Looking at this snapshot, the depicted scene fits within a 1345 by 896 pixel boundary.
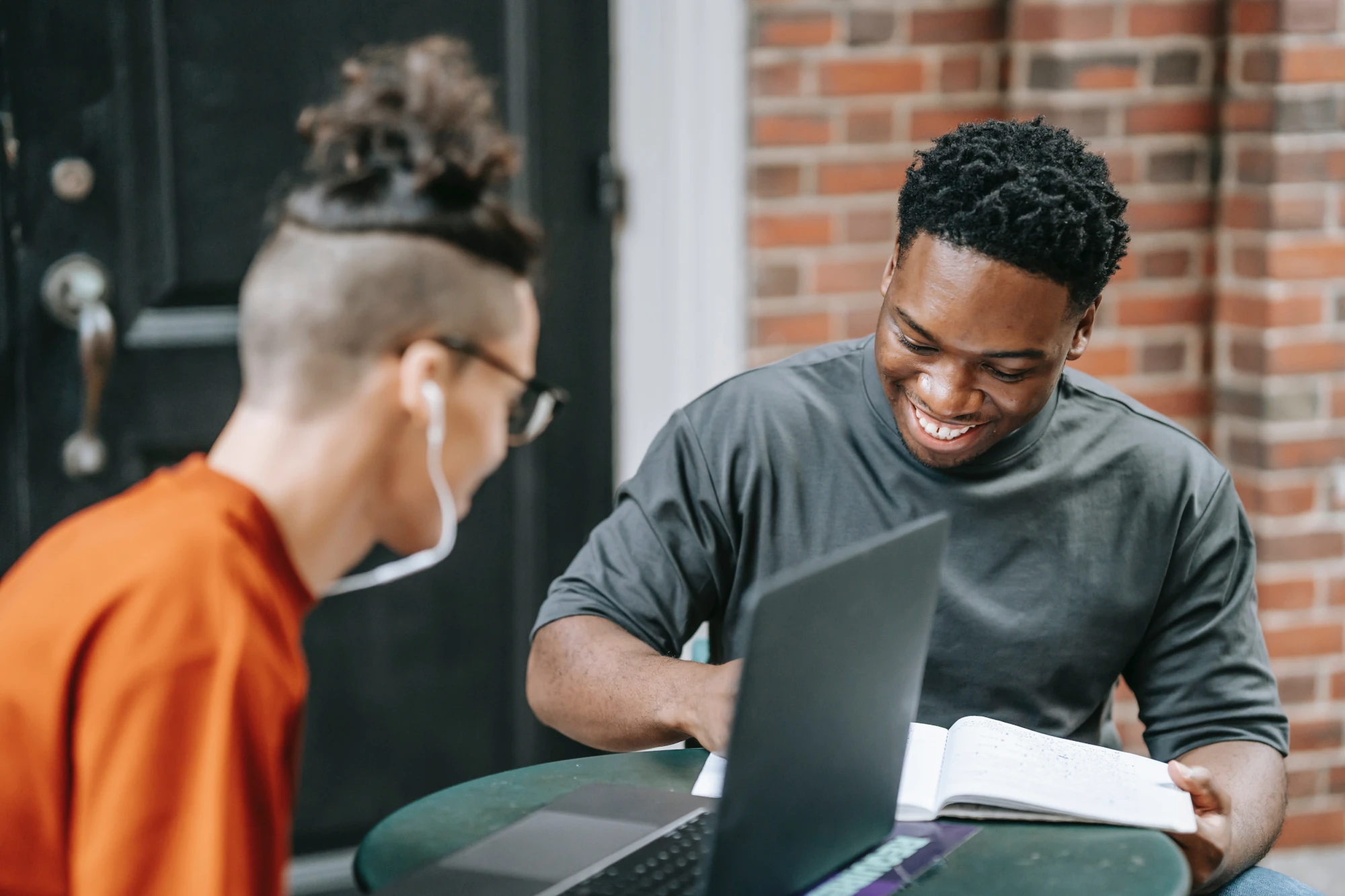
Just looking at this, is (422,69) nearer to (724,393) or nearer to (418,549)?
(418,549)

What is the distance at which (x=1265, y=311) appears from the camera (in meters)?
2.45

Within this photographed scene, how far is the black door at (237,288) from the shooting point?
2.18m

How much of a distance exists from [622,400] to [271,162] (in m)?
0.73

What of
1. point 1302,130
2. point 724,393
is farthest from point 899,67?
point 724,393

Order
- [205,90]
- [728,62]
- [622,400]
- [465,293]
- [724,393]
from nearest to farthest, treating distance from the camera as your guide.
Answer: [465,293], [724,393], [205,90], [728,62], [622,400]

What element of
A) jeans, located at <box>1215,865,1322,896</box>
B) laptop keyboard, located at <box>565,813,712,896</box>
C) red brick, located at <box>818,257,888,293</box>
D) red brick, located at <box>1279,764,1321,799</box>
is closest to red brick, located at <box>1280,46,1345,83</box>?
red brick, located at <box>818,257,888,293</box>

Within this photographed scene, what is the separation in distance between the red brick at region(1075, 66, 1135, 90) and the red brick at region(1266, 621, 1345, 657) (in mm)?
853

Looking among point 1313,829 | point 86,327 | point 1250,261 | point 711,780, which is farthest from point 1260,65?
point 86,327

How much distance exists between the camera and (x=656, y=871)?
3.85ft

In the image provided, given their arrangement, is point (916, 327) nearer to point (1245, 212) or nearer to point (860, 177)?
point (860, 177)

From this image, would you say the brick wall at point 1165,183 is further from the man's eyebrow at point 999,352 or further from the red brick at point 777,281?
the man's eyebrow at point 999,352

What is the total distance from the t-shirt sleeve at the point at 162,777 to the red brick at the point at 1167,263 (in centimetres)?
203

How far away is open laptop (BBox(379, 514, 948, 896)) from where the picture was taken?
99 cm

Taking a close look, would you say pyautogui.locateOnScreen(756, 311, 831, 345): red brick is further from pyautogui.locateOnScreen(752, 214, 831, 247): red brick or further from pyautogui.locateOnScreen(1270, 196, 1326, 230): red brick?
pyautogui.locateOnScreen(1270, 196, 1326, 230): red brick
